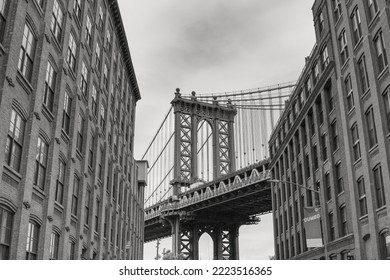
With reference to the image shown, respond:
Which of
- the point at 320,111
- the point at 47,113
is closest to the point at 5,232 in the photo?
the point at 47,113

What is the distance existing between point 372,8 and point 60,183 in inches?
785

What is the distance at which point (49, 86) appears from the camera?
22547 millimetres

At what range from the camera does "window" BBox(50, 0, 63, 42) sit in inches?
919

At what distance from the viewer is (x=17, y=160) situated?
18.3 m

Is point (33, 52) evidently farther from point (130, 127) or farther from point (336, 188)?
point (130, 127)

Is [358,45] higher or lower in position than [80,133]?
higher

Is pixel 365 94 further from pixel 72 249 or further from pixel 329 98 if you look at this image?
pixel 72 249

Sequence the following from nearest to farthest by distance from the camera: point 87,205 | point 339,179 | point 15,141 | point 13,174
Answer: point 13,174
point 15,141
point 87,205
point 339,179

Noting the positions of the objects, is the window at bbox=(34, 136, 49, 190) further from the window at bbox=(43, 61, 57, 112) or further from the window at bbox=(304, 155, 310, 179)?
the window at bbox=(304, 155, 310, 179)

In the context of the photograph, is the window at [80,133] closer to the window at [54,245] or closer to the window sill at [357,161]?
the window at [54,245]

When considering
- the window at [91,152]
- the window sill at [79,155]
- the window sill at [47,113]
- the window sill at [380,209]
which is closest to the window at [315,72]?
the window sill at [380,209]
